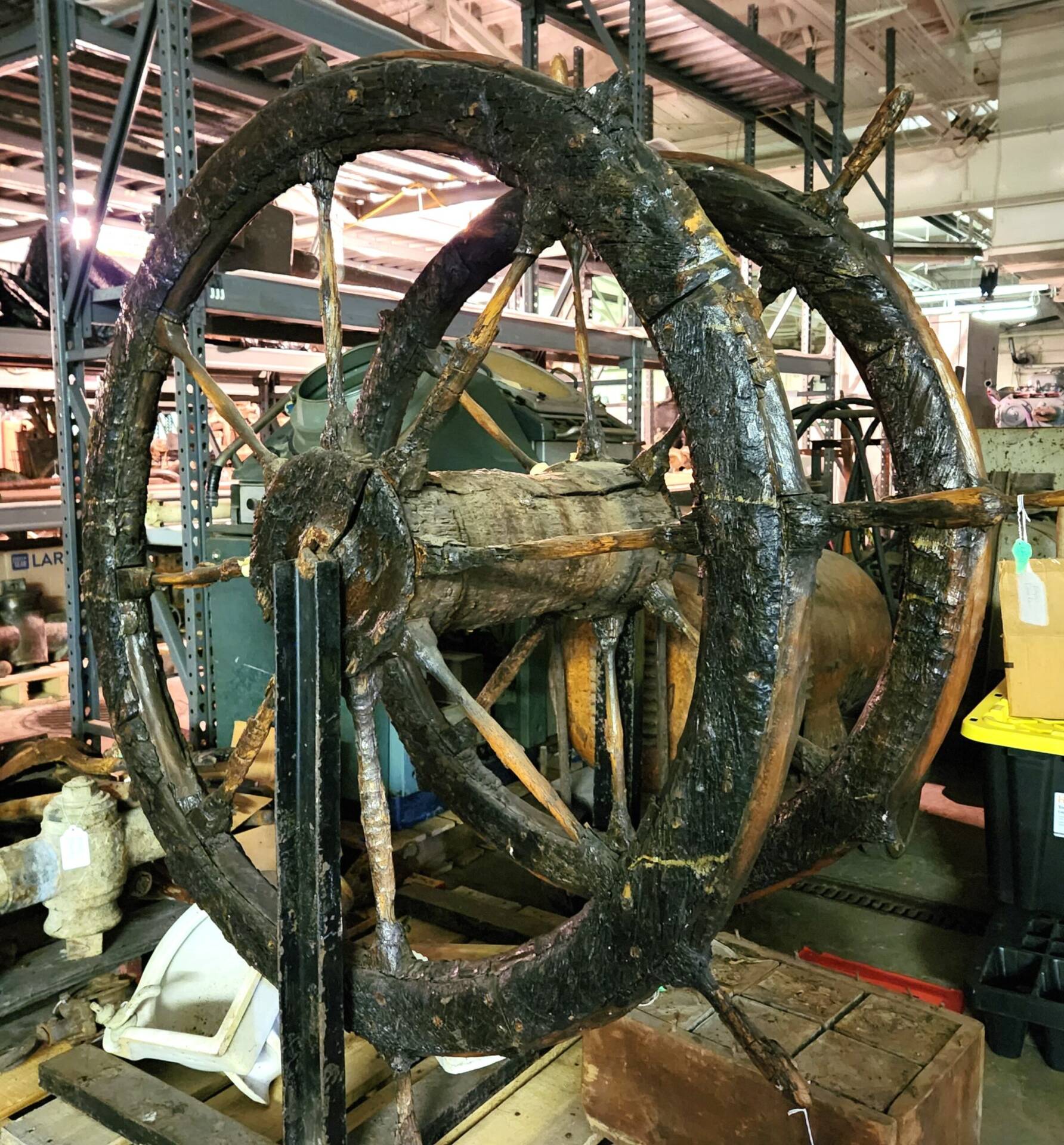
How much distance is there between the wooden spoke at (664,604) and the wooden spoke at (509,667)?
0.25 metres

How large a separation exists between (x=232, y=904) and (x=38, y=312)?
2.94m

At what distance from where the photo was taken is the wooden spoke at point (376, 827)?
1.44m

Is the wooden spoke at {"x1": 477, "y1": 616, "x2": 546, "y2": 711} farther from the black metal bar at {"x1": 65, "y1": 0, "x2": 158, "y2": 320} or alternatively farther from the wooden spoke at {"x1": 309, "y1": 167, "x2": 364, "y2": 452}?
the black metal bar at {"x1": 65, "y1": 0, "x2": 158, "y2": 320}

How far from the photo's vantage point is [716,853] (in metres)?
1.10

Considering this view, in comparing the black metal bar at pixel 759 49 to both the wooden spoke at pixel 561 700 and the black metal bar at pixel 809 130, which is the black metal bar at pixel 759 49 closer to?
the black metal bar at pixel 809 130

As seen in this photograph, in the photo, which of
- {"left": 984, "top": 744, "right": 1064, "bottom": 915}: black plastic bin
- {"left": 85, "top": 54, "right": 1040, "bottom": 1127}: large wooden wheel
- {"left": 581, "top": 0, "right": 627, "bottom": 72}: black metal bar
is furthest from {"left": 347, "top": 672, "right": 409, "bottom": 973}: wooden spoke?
{"left": 581, "top": 0, "right": 627, "bottom": 72}: black metal bar

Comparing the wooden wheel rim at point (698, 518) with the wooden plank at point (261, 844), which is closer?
the wooden wheel rim at point (698, 518)

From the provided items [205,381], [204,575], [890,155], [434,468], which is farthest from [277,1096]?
[890,155]

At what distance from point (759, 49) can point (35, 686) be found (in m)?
4.22

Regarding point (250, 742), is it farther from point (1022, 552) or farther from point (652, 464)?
point (1022, 552)

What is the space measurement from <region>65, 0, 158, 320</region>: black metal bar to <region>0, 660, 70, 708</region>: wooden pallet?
6.83 ft

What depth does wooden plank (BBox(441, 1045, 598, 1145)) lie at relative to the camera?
1.93m

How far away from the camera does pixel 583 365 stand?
5.95 ft

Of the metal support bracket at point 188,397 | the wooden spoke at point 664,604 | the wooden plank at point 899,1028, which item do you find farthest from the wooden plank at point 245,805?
the wooden plank at point 899,1028
